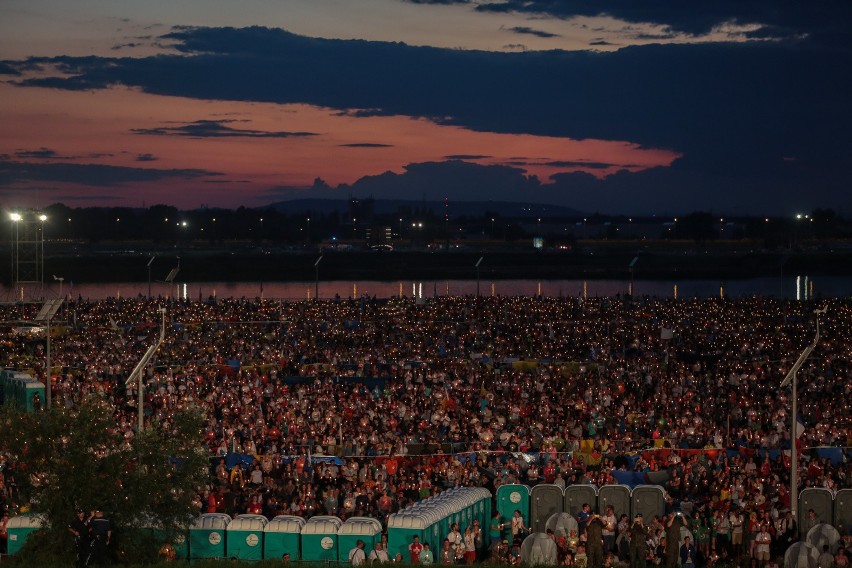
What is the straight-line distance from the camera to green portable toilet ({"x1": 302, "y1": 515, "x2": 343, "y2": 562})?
1647 centimetres

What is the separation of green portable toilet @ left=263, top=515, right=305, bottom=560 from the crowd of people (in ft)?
3.84

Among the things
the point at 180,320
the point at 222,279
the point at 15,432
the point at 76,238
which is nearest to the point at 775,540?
the point at 15,432

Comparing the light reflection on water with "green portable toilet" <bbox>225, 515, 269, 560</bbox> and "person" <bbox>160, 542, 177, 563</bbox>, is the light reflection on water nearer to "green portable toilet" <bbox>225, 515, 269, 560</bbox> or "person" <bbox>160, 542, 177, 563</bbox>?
"green portable toilet" <bbox>225, 515, 269, 560</bbox>

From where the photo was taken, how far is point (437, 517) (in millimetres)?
16875

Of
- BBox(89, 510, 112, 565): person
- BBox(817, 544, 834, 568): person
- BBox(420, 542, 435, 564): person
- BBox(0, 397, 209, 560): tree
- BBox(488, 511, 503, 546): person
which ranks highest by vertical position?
BBox(0, 397, 209, 560): tree

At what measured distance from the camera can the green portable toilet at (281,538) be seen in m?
16.6

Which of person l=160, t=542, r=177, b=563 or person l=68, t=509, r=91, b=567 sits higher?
person l=68, t=509, r=91, b=567

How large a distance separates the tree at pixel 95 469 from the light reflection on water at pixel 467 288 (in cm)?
8640

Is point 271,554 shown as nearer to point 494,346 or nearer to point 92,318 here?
point 494,346

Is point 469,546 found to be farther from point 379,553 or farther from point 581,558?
point 581,558

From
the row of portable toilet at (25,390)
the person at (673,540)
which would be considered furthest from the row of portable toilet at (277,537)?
the row of portable toilet at (25,390)

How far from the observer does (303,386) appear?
30.8m

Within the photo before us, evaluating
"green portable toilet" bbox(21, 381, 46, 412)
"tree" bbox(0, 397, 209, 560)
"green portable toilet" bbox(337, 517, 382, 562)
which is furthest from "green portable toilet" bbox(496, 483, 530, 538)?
"green portable toilet" bbox(21, 381, 46, 412)

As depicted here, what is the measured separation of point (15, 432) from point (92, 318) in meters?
36.8
